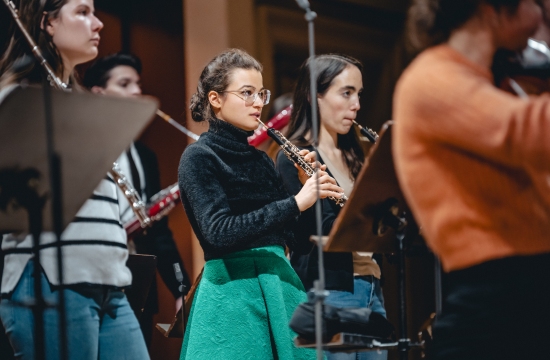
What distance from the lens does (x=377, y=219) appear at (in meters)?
1.80

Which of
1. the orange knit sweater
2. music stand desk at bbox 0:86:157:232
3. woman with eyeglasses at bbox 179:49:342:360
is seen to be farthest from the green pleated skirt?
the orange knit sweater

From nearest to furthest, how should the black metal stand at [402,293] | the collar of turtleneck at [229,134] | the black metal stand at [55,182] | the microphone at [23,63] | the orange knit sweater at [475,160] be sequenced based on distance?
the orange knit sweater at [475,160] → the black metal stand at [55,182] → the black metal stand at [402,293] → the microphone at [23,63] → the collar of turtleneck at [229,134]

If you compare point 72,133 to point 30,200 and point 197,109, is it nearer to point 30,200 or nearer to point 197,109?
point 30,200

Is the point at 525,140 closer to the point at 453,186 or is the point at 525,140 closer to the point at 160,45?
the point at 453,186

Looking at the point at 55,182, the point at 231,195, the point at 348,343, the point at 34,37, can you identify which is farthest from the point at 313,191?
the point at 34,37

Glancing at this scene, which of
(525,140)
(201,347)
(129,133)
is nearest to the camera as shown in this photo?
(525,140)

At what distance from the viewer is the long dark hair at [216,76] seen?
220 centimetres

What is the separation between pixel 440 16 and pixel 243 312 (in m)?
0.98

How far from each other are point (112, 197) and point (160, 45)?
78.6 inches

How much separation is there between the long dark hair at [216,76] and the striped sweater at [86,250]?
14.8 inches

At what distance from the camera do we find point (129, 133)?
1.52 meters

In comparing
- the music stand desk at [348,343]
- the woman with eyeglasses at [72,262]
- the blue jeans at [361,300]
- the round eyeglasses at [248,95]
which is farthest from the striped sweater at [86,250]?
the blue jeans at [361,300]

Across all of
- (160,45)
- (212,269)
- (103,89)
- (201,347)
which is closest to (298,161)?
(212,269)

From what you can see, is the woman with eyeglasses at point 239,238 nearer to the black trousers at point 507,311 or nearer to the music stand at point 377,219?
the music stand at point 377,219
